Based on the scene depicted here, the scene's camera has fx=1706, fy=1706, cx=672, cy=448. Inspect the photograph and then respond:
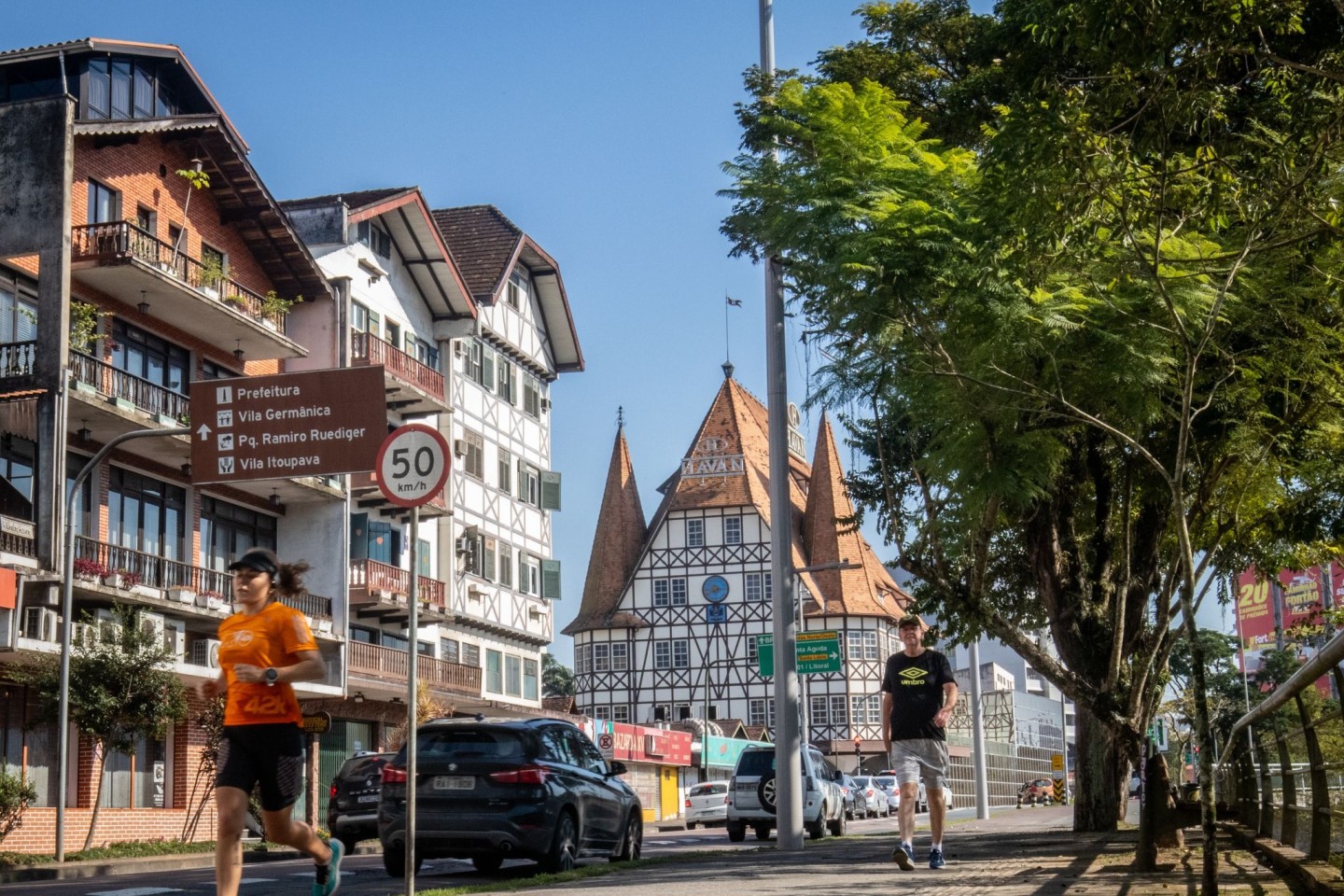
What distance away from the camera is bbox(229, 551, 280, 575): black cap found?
8.78 m

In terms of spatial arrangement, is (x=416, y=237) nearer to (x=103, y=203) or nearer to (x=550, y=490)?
(x=550, y=490)

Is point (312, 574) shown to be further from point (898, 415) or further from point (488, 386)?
point (898, 415)

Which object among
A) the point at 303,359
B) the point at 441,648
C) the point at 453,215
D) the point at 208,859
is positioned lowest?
the point at 208,859

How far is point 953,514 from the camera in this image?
18.0 m

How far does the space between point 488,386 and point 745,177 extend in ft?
132

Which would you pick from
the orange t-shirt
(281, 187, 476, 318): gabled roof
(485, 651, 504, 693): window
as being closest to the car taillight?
the orange t-shirt

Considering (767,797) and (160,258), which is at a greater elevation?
(160,258)

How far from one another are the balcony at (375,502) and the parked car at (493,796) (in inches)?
1054

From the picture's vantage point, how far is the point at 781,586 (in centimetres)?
1909

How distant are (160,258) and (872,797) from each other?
113ft

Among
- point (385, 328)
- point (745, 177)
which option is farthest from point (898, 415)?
point (385, 328)

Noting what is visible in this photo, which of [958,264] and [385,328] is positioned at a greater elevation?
[385,328]

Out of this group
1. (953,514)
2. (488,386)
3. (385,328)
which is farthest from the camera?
(488,386)

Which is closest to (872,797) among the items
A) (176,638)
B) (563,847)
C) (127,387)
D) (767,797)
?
(767,797)
